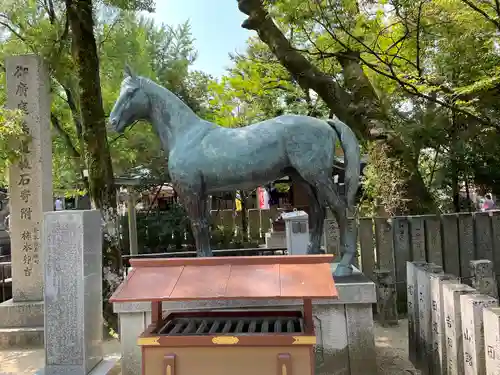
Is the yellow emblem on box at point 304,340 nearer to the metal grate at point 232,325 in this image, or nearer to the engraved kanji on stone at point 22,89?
the metal grate at point 232,325

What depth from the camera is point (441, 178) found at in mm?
13172

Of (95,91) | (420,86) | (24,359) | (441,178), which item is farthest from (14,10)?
(441,178)

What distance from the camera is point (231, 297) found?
280 cm

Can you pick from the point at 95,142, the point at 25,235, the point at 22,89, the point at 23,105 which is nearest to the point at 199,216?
the point at 95,142

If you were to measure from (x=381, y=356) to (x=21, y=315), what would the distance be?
5.76m

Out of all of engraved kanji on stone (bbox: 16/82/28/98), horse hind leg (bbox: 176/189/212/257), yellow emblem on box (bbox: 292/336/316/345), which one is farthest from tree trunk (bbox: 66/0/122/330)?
yellow emblem on box (bbox: 292/336/316/345)

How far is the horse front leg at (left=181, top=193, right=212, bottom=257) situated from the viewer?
4.11 meters

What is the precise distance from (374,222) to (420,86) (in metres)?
2.74

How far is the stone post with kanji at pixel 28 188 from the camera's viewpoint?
7.38 meters

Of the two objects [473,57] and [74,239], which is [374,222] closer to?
[473,57]

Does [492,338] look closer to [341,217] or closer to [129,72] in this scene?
[341,217]

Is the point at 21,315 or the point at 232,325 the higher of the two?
the point at 232,325

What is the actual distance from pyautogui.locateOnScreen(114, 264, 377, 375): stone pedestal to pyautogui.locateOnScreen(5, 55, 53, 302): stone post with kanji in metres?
4.08

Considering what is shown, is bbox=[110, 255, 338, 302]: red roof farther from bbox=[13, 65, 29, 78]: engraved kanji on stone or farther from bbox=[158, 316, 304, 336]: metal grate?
bbox=[13, 65, 29, 78]: engraved kanji on stone
